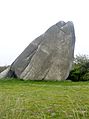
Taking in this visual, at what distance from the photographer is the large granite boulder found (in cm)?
2728

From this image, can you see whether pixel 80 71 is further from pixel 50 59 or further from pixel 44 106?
pixel 44 106

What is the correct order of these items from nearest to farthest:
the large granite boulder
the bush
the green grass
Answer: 1. the green grass
2. the large granite boulder
3. the bush

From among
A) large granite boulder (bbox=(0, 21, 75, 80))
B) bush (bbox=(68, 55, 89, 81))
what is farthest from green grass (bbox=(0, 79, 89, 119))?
bush (bbox=(68, 55, 89, 81))

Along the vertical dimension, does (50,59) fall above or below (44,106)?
above

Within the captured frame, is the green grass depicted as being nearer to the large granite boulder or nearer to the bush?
the large granite boulder

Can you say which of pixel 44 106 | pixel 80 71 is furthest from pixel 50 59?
pixel 44 106

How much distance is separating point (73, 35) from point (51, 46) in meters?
2.15

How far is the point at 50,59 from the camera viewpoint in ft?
90.6

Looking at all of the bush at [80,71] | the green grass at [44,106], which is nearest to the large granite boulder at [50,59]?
the bush at [80,71]

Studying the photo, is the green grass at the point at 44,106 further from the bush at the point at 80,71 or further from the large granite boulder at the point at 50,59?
the bush at the point at 80,71

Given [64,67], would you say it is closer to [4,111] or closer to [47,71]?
[47,71]

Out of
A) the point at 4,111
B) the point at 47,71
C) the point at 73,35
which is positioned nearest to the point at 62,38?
the point at 73,35

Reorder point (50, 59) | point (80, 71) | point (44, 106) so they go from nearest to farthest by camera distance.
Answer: point (44, 106) → point (50, 59) → point (80, 71)

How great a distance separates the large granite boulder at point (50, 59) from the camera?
89.5 ft
